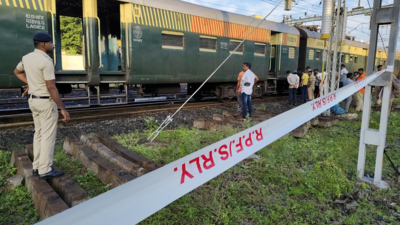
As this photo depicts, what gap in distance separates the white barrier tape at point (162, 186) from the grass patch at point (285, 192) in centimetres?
125

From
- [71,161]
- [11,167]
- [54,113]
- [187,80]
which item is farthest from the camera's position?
[187,80]

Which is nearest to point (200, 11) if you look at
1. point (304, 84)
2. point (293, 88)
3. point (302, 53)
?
point (293, 88)

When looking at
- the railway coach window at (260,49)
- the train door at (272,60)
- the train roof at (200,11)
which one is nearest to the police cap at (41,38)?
the train roof at (200,11)

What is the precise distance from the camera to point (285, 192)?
11.7 feet

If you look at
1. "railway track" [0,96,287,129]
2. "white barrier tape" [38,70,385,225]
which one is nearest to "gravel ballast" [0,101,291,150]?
"railway track" [0,96,287,129]

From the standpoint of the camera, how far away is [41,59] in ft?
10.9

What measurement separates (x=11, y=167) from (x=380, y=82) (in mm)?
5272

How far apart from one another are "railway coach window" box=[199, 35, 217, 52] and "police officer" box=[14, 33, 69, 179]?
6881mm

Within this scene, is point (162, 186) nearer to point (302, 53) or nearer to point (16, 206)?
point (16, 206)

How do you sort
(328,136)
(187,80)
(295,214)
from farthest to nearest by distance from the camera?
(187,80) → (328,136) → (295,214)

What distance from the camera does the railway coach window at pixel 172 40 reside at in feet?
28.7

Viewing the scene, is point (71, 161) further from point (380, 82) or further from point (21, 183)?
point (380, 82)

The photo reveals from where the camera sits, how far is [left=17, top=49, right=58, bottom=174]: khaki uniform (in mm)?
3332

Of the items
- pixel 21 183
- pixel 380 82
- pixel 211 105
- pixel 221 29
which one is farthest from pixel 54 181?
pixel 221 29
